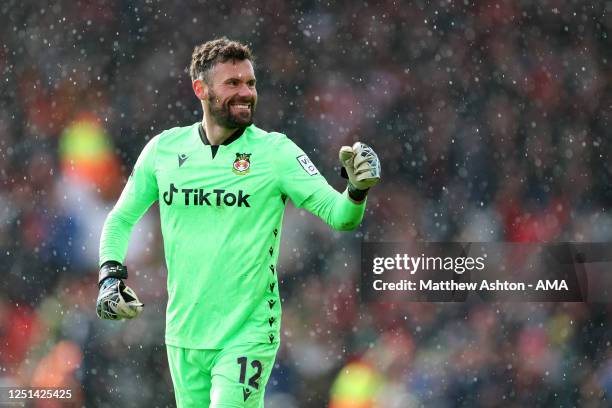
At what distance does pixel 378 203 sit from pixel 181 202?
3.64m

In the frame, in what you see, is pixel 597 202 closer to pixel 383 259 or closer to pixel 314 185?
pixel 383 259

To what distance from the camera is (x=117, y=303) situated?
481cm

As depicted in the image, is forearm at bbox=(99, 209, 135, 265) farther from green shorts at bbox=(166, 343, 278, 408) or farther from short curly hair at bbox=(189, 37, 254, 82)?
short curly hair at bbox=(189, 37, 254, 82)

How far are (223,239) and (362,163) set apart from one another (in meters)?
0.91

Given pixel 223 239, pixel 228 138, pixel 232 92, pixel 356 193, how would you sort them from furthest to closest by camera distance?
1. pixel 228 138
2. pixel 232 92
3. pixel 223 239
4. pixel 356 193

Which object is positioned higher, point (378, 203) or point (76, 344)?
point (378, 203)

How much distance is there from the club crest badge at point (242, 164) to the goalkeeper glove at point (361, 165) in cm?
74

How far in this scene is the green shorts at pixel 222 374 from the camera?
15.6ft

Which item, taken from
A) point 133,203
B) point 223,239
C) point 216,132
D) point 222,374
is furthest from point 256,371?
point 216,132

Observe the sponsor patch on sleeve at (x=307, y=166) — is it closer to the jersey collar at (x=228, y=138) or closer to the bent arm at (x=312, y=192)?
the bent arm at (x=312, y=192)

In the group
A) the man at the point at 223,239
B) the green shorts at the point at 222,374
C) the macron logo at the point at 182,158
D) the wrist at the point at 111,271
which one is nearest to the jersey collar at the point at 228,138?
the man at the point at 223,239

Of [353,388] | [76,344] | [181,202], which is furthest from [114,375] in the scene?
[181,202]

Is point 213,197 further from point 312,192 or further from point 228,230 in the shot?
point 312,192

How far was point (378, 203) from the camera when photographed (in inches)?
334
